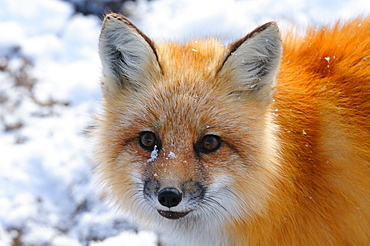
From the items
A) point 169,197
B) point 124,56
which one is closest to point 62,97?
point 124,56

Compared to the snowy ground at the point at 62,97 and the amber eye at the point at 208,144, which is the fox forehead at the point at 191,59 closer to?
the amber eye at the point at 208,144

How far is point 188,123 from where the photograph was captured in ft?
10.6

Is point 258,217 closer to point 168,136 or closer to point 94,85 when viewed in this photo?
point 168,136

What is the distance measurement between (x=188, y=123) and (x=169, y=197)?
0.58 meters

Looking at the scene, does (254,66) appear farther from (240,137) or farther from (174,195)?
(174,195)

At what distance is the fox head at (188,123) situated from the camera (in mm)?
3160

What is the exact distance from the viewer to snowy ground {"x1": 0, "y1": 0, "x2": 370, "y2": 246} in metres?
4.92

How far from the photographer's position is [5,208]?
4961 mm

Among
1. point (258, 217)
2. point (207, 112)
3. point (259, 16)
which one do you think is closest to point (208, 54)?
point (207, 112)

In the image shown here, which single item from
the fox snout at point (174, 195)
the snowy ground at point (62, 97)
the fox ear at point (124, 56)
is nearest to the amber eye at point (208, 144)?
the fox snout at point (174, 195)

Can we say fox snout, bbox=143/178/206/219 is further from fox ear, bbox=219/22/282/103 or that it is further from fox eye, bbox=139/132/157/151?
fox ear, bbox=219/22/282/103

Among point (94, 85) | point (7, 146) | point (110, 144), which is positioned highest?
point (110, 144)

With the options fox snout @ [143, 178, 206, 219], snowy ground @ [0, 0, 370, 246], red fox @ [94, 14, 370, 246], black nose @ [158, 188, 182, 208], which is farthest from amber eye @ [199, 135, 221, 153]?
snowy ground @ [0, 0, 370, 246]

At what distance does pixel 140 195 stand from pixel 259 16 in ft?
15.2
